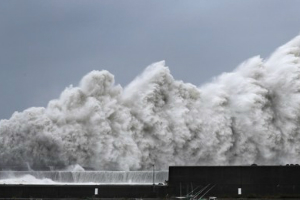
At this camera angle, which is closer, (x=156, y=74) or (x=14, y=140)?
(x=14, y=140)

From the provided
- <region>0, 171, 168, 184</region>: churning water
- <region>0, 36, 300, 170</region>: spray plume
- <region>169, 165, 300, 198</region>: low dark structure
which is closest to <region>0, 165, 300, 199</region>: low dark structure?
<region>169, 165, 300, 198</region>: low dark structure

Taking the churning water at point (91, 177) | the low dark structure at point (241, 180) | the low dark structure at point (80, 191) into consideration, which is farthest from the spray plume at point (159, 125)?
the low dark structure at point (241, 180)

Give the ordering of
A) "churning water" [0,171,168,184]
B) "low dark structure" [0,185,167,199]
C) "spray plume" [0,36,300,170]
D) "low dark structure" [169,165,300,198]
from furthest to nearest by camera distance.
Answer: "spray plume" [0,36,300,170]
"churning water" [0,171,168,184]
"low dark structure" [0,185,167,199]
"low dark structure" [169,165,300,198]

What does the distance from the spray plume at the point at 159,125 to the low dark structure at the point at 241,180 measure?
20.7 metres

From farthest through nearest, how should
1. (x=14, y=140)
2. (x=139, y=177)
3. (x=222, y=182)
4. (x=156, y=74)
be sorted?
1. (x=156, y=74)
2. (x=14, y=140)
3. (x=139, y=177)
4. (x=222, y=182)

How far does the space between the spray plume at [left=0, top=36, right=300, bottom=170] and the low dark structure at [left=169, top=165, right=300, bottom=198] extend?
67.8 feet

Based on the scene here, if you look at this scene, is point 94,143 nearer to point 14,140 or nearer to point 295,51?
point 14,140

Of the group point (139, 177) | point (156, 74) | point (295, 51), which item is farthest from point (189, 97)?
point (139, 177)

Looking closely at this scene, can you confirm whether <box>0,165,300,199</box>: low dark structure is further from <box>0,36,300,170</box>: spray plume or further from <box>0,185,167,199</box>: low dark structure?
<box>0,36,300,170</box>: spray plume

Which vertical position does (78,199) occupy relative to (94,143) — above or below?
below

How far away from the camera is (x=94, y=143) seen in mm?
60344

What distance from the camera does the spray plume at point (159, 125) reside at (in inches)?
2355

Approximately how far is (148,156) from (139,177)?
13307 millimetres

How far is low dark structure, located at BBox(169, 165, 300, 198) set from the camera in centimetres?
3769
